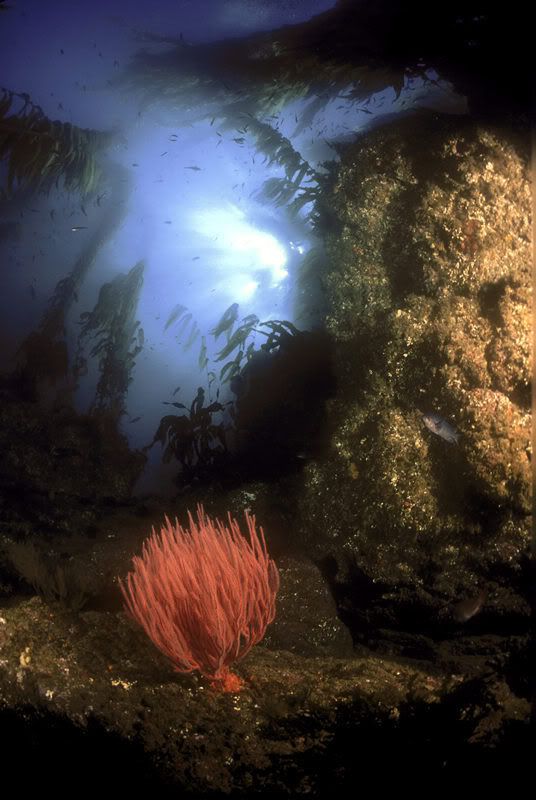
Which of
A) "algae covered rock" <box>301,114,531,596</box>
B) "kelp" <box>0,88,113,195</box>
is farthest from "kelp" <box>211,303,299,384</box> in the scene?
"kelp" <box>0,88,113,195</box>

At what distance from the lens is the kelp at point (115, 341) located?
989cm

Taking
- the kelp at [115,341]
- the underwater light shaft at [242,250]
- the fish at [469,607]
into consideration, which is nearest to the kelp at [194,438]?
the kelp at [115,341]

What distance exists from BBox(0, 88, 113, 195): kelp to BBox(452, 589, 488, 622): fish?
30.7 ft

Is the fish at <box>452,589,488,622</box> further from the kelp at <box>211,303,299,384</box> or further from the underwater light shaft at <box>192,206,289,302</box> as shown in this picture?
the underwater light shaft at <box>192,206,289,302</box>

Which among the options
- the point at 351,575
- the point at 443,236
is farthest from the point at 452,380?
the point at 351,575

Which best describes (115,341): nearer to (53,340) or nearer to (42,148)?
(53,340)

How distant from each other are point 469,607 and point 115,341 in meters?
10.0

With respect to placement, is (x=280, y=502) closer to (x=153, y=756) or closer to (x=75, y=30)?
(x=153, y=756)

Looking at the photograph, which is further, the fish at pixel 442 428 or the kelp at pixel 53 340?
the kelp at pixel 53 340

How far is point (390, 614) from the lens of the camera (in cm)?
422

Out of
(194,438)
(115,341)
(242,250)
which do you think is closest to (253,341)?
(194,438)

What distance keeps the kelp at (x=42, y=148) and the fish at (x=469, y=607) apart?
9.36 meters

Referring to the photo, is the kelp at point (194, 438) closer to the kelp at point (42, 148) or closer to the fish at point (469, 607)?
the fish at point (469, 607)

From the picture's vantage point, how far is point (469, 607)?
3715 millimetres
